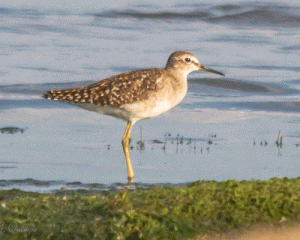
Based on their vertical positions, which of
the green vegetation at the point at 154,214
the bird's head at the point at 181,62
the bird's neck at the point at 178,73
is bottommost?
the green vegetation at the point at 154,214

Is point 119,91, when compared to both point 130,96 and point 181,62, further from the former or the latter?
point 181,62

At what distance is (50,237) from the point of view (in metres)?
5.50

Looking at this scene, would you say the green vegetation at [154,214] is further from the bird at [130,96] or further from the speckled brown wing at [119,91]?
the speckled brown wing at [119,91]

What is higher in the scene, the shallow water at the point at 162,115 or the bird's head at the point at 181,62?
the bird's head at the point at 181,62

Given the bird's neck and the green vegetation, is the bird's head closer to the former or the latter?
the bird's neck

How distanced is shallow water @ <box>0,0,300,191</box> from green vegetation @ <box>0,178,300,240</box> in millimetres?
2627

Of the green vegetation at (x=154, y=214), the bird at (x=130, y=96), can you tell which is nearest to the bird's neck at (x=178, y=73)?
the bird at (x=130, y=96)

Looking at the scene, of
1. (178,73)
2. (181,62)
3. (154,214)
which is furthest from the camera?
(181,62)

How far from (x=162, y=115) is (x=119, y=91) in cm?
397

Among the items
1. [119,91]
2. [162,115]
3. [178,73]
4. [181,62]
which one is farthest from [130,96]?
[162,115]

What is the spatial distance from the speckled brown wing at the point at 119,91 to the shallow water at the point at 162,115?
0.95 m

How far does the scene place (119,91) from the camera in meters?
9.98

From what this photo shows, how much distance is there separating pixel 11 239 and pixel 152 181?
3.82 m

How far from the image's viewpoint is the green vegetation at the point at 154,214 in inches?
214
